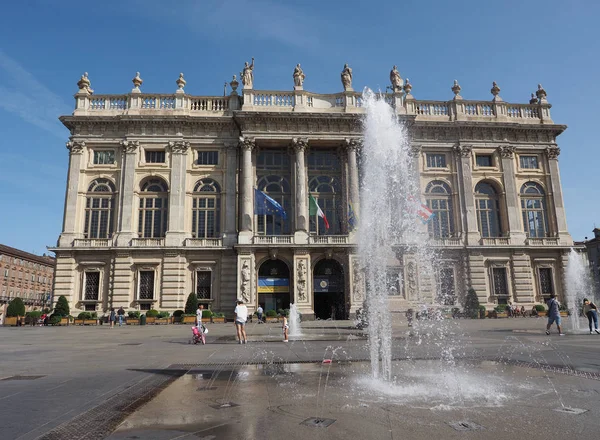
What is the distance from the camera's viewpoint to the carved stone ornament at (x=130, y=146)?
120 feet

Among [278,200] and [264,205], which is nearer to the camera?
[264,205]

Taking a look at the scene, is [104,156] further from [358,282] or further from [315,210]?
[358,282]

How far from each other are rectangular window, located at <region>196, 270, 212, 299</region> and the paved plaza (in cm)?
2482

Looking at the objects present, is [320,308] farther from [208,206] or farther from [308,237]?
[208,206]

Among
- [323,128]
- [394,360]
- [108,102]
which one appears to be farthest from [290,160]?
[394,360]

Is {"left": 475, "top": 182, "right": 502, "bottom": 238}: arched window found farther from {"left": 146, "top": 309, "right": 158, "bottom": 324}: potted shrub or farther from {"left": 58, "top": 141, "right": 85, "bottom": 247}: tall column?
{"left": 58, "top": 141, "right": 85, "bottom": 247}: tall column

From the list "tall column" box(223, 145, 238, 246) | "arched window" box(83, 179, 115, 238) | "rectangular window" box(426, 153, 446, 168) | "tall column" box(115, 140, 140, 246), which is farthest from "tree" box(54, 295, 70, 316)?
"rectangular window" box(426, 153, 446, 168)

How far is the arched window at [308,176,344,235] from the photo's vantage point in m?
37.0

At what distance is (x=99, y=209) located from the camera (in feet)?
119

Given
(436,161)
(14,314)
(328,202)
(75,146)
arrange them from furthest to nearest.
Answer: (436,161) → (328,202) → (75,146) → (14,314)

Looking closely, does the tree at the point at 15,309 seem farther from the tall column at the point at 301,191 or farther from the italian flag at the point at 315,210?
the italian flag at the point at 315,210

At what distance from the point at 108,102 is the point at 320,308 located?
26.3 metres

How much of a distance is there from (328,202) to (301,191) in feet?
10.1

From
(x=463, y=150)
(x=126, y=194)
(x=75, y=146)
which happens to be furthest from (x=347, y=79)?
(x=75, y=146)
